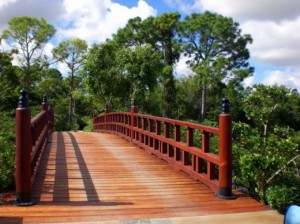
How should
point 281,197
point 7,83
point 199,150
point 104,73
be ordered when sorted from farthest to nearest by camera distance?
point 7,83 → point 104,73 → point 199,150 → point 281,197

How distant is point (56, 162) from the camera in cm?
834

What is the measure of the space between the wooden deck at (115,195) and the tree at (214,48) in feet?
90.1

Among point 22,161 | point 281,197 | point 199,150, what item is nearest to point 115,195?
point 22,161

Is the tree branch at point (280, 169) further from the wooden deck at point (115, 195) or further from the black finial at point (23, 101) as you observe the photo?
the black finial at point (23, 101)

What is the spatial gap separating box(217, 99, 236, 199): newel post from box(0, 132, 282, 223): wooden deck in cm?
16

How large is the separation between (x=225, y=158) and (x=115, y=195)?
1530 millimetres

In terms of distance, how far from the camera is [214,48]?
37.2 metres

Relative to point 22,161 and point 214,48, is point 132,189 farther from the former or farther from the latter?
point 214,48

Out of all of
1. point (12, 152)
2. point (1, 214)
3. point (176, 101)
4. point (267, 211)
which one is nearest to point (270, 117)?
point (267, 211)

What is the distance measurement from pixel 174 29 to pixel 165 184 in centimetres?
3212

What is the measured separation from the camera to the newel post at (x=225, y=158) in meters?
5.48

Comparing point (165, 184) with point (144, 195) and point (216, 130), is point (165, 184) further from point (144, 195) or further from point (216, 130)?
point (216, 130)

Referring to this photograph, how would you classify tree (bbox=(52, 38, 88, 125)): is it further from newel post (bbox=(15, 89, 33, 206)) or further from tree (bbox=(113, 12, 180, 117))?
newel post (bbox=(15, 89, 33, 206))

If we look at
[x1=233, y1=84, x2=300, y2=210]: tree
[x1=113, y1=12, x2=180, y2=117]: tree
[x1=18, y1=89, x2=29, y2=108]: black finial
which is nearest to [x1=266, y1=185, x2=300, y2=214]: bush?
[x1=233, y1=84, x2=300, y2=210]: tree
